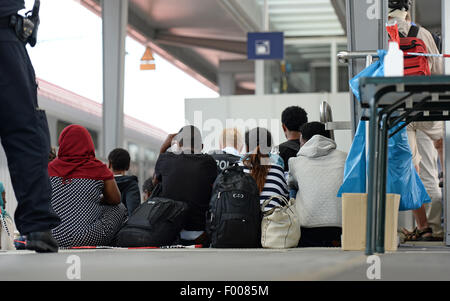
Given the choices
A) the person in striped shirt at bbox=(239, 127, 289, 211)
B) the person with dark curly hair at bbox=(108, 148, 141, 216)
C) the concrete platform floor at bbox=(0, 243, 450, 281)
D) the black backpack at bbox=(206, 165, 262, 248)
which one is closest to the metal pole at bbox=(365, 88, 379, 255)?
the concrete platform floor at bbox=(0, 243, 450, 281)

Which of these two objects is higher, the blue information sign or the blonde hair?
the blue information sign

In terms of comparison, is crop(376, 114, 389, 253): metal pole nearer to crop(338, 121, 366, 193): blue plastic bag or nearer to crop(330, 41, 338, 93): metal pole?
crop(338, 121, 366, 193): blue plastic bag

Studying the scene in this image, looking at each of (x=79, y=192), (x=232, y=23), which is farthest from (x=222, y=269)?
(x=232, y=23)

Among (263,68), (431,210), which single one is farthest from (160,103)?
(431,210)

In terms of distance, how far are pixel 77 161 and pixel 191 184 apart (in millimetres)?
696

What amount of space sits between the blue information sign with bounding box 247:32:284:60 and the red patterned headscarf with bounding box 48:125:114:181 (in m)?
8.12

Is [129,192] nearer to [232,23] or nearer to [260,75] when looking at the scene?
[260,75]

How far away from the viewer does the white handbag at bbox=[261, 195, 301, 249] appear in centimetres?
409

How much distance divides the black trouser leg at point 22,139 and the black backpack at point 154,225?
3.87ft

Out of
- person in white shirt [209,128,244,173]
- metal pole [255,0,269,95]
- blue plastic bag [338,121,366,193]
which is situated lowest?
blue plastic bag [338,121,366,193]

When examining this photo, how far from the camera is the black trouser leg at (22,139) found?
10.2ft

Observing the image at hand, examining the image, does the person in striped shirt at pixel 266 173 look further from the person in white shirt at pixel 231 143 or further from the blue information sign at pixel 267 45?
the blue information sign at pixel 267 45
